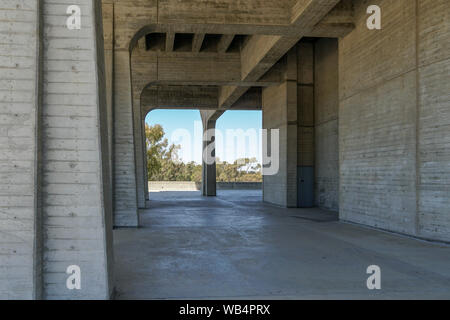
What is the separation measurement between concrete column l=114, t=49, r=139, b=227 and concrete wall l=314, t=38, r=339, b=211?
31.6 ft

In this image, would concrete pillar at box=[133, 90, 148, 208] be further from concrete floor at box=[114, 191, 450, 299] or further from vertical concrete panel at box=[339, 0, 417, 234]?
vertical concrete panel at box=[339, 0, 417, 234]

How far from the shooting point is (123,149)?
40.8 feet

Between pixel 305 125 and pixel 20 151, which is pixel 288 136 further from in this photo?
pixel 20 151

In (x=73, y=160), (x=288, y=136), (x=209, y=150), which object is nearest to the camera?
(x=73, y=160)

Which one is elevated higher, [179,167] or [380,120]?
[380,120]

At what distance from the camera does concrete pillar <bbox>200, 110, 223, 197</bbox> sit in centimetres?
3212

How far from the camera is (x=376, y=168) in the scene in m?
11.8

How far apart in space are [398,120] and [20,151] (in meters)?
9.74

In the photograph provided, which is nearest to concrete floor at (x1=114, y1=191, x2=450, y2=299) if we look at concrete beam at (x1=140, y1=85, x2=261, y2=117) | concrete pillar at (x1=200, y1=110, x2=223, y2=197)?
concrete beam at (x1=140, y1=85, x2=261, y2=117)

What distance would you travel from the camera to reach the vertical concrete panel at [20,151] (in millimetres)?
4398

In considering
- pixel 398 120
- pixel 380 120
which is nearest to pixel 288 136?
pixel 380 120
